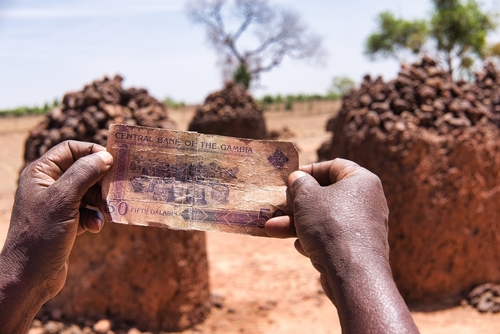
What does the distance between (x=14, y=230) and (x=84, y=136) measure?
89.6 inches

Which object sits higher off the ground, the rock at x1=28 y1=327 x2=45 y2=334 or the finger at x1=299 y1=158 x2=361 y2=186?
the finger at x1=299 y1=158 x2=361 y2=186

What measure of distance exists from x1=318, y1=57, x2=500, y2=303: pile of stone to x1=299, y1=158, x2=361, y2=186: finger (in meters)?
2.38

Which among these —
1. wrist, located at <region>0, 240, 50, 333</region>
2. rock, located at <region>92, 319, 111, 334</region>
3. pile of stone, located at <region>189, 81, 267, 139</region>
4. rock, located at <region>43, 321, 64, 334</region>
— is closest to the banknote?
wrist, located at <region>0, 240, 50, 333</region>

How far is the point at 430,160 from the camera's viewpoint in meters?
3.93

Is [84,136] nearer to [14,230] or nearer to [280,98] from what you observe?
[14,230]

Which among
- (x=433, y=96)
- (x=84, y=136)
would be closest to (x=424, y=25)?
(x=433, y=96)

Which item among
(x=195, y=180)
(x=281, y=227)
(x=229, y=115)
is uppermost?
(x=229, y=115)

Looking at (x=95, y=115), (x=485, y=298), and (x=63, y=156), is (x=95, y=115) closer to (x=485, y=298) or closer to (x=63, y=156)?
(x=63, y=156)

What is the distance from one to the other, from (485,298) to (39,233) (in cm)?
353

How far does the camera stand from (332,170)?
1729 millimetres

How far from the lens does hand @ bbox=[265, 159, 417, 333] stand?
4.17ft

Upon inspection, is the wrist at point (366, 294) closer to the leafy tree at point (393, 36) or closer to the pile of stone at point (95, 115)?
the pile of stone at point (95, 115)

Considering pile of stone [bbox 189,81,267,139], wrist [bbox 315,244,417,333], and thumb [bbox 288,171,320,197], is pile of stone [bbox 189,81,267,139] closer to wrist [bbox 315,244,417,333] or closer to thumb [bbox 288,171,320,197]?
thumb [bbox 288,171,320,197]

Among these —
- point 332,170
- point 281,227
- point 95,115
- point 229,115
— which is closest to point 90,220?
point 281,227
